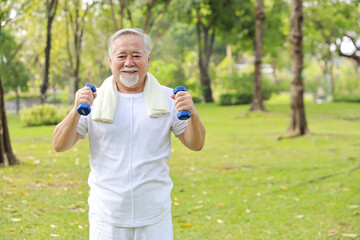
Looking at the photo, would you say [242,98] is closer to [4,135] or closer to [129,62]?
[4,135]

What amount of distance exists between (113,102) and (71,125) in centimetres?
26

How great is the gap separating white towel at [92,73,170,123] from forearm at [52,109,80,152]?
12 centimetres

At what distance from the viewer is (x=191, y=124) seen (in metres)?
2.68

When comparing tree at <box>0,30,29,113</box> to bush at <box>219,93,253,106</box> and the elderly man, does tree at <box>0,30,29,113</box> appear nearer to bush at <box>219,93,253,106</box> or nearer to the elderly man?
bush at <box>219,93,253,106</box>

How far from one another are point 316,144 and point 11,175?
8.20m

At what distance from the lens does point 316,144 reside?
1303cm

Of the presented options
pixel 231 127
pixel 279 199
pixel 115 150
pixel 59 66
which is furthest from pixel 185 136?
pixel 59 66

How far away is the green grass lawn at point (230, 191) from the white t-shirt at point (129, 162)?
3125 mm

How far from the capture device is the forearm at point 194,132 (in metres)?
2.65

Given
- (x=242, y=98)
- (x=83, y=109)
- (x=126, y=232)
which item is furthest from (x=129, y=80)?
(x=242, y=98)

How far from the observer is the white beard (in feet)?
8.52

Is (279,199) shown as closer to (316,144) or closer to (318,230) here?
(318,230)

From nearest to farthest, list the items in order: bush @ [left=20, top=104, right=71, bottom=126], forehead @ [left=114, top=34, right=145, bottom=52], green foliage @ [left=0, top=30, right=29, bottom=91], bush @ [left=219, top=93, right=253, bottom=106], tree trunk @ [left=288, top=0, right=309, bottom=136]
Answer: forehead @ [left=114, top=34, right=145, bottom=52] < tree trunk @ [left=288, top=0, right=309, bottom=136] < bush @ [left=20, top=104, right=71, bottom=126] < green foliage @ [left=0, top=30, right=29, bottom=91] < bush @ [left=219, top=93, right=253, bottom=106]

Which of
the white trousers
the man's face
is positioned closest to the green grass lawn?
the white trousers
